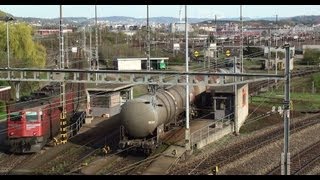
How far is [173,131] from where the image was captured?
66.3 feet

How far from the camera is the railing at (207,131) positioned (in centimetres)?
1897

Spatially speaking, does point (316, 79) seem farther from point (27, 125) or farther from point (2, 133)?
point (27, 125)

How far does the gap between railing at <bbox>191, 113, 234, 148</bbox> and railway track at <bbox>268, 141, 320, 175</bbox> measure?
3.55 meters

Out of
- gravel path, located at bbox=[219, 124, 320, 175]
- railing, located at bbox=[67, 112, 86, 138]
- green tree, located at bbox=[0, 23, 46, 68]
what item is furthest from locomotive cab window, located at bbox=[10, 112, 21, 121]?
green tree, located at bbox=[0, 23, 46, 68]

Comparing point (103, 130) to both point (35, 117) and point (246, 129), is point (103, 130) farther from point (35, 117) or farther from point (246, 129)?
point (246, 129)

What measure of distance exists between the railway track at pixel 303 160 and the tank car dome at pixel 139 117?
14.0 feet

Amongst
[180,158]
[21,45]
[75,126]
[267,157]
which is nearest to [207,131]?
[180,158]

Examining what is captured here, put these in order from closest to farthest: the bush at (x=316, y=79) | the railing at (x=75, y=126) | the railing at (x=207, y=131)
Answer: the railing at (x=207, y=131) → the railing at (x=75, y=126) → the bush at (x=316, y=79)

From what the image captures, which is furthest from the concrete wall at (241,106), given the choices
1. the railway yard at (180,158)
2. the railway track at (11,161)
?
the railway track at (11,161)

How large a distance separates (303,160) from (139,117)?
5674mm

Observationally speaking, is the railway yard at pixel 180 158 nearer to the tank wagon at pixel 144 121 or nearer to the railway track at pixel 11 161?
the railway track at pixel 11 161

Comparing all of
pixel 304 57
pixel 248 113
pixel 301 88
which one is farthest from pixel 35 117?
pixel 304 57

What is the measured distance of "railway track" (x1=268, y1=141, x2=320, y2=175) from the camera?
15305 millimetres

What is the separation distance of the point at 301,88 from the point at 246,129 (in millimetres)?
16127
